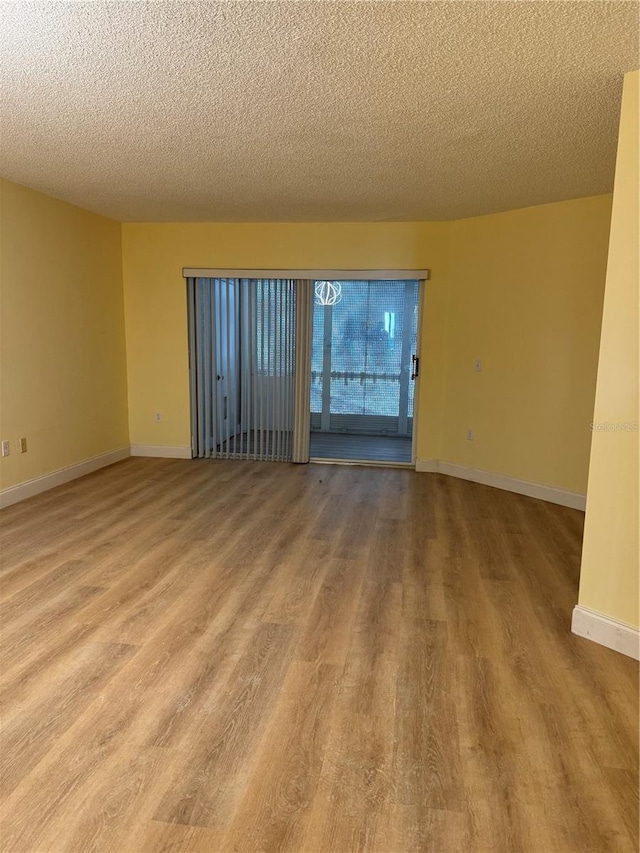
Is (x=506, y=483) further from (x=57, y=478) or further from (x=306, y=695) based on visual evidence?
(x=57, y=478)

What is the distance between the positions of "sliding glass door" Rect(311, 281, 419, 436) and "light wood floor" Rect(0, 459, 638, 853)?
141 inches

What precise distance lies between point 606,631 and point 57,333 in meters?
4.44

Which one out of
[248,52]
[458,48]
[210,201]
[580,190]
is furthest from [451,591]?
[210,201]

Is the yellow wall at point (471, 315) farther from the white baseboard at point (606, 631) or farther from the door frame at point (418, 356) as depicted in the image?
the white baseboard at point (606, 631)

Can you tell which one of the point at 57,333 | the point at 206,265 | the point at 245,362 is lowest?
the point at 245,362

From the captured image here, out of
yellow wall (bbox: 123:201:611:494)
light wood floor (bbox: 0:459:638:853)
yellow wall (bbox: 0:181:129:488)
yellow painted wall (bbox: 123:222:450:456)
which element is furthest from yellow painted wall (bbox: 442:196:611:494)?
yellow wall (bbox: 0:181:129:488)

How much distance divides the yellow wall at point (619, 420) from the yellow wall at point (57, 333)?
154 inches

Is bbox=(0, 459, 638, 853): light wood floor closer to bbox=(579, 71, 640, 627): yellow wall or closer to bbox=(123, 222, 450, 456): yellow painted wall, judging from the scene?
bbox=(579, 71, 640, 627): yellow wall

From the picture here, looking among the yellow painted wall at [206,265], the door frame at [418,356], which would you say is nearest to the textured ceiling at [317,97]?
the yellow painted wall at [206,265]

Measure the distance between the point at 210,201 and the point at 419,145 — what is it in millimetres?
2013

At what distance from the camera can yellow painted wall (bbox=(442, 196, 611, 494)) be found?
4.07m

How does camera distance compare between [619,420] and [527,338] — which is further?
[527,338]

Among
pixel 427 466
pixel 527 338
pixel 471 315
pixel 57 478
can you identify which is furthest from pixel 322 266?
pixel 57 478

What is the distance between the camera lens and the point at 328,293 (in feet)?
22.2
